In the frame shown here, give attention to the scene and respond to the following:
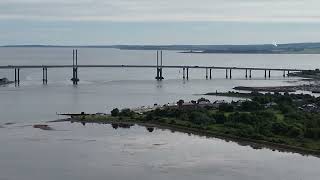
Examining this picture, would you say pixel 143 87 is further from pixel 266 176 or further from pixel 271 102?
pixel 266 176

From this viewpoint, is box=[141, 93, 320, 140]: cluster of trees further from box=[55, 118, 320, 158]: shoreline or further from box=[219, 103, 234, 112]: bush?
box=[55, 118, 320, 158]: shoreline

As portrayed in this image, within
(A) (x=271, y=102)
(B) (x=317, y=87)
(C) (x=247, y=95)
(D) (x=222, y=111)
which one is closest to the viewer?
(D) (x=222, y=111)

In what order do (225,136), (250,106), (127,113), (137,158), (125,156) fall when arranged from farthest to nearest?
(250,106), (127,113), (225,136), (125,156), (137,158)

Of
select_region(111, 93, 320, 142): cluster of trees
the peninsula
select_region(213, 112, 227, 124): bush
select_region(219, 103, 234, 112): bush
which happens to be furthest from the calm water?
select_region(219, 103, 234, 112): bush

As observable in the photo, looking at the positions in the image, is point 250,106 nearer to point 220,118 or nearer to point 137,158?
point 220,118

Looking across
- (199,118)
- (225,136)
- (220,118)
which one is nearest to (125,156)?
(225,136)

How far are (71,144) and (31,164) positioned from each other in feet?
11.7

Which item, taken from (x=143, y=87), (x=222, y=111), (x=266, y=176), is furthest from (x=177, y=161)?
(x=143, y=87)

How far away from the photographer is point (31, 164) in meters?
17.7

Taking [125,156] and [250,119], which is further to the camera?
[250,119]

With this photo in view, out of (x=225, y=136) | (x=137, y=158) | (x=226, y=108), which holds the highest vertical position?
(x=226, y=108)

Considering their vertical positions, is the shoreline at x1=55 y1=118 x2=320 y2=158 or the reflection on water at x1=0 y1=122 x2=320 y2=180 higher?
the shoreline at x1=55 y1=118 x2=320 y2=158

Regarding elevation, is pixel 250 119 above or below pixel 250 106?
below

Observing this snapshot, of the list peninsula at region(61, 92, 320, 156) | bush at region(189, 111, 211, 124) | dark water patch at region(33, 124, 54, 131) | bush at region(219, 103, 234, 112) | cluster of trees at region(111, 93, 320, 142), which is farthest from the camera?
bush at region(219, 103, 234, 112)
